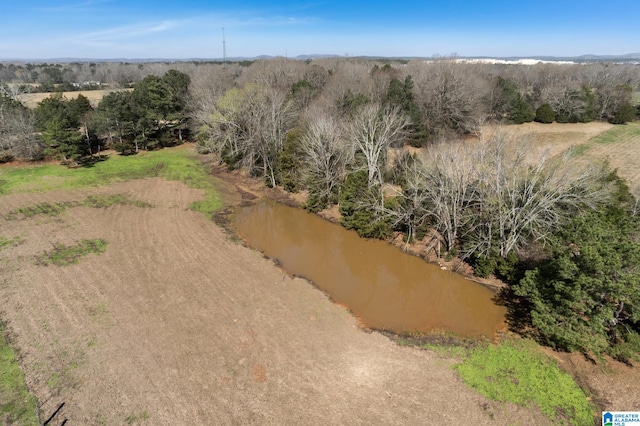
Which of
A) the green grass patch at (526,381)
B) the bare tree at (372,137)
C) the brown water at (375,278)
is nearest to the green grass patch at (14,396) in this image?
the brown water at (375,278)

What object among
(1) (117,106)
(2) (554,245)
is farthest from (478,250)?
(1) (117,106)

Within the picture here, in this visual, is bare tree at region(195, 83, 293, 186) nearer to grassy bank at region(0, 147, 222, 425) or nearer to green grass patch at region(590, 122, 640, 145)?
grassy bank at region(0, 147, 222, 425)

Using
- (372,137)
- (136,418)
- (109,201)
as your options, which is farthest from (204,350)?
(109,201)

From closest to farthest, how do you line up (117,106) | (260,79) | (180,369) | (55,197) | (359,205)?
(180,369)
(359,205)
(55,197)
(117,106)
(260,79)

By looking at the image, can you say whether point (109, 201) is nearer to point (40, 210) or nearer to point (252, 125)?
point (40, 210)

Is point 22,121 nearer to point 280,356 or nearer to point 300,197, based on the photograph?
point 300,197

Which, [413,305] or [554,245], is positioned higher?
[554,245]

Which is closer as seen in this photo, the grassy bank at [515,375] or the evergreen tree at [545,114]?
the grassy bank at [515,375]

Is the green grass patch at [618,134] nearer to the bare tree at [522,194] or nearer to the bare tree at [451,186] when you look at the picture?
the bare tree at [522,194]
